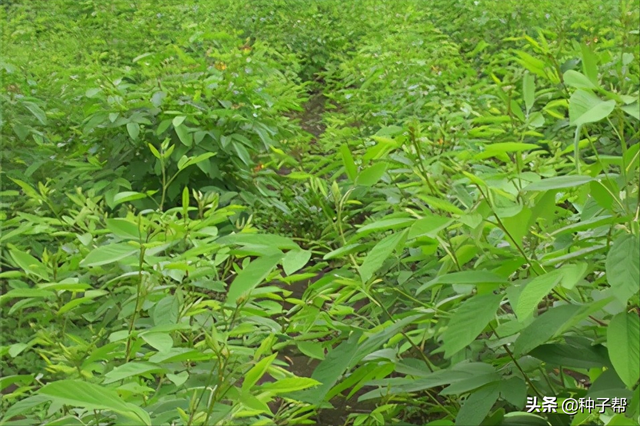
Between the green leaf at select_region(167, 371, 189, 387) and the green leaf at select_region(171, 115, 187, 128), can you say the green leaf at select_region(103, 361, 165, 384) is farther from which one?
the green leaf at select_region(171, 115, 187, 128)

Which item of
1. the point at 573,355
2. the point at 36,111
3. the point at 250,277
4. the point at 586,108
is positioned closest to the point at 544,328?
the point at 573,355

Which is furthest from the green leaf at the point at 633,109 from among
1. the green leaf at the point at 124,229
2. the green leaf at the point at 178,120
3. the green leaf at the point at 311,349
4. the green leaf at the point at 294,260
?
the green leaf at the point at 178,120

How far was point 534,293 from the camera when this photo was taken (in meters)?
0.81

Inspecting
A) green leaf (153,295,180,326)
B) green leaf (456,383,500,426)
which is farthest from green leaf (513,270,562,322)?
green leaf (153,295,180,326)

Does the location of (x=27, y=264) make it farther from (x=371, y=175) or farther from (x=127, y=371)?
(x=371, y=175)

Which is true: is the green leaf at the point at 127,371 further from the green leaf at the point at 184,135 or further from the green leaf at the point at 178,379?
the green leaf at the point at 184,135

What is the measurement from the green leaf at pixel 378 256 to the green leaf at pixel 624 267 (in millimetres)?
267

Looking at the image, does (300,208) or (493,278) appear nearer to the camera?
(493,278)

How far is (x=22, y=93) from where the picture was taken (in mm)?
3576

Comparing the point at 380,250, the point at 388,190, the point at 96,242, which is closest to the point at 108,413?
the point at 380,250

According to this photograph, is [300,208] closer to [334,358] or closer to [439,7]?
[334,358]

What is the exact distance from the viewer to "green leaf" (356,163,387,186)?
109 centimetres

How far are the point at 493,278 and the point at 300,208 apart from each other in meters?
2.64

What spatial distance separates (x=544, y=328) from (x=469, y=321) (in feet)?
0.36
